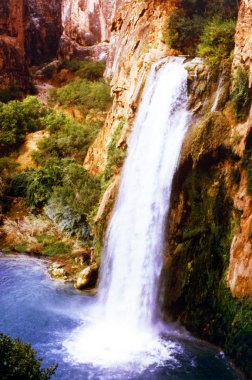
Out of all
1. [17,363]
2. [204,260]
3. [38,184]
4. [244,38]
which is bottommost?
[17,363]

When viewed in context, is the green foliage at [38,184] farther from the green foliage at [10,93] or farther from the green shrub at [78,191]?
the green foliage at [10,93]

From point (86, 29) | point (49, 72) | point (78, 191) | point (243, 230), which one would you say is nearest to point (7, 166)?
point (78, 191)

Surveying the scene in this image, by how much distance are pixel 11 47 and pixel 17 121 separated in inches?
427

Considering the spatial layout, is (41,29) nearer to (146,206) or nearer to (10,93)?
(10,93)

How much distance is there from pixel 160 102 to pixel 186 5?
7.19 meters

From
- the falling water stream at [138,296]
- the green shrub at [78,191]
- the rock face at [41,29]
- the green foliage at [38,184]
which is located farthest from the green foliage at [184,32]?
the rock face at [41,29]

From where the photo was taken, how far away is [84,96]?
101 ft

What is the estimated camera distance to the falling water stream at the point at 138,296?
10.1m

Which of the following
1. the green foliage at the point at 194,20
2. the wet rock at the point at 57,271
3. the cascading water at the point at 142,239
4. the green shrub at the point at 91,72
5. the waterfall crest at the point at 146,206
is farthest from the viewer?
the green shrub at the point at 91,72

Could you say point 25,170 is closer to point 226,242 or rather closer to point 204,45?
point 204,45

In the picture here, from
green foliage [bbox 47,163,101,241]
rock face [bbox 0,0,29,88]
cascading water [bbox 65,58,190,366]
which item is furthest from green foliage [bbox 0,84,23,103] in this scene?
cascading water [bbox 65,58,190,366]

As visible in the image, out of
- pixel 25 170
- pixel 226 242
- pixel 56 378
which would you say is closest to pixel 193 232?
pixel 226 242

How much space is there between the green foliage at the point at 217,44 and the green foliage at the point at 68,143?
11.4 metres

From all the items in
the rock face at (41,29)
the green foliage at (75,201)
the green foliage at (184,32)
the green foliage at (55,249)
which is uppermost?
the rock face at (41,29)
